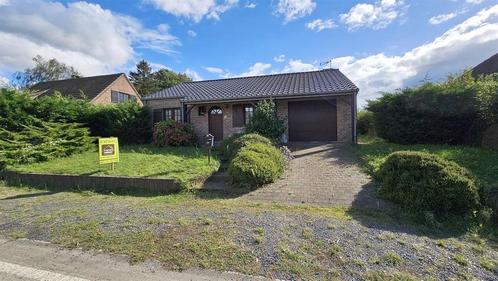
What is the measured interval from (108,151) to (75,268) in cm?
595

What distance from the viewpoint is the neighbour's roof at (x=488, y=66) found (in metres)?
19.1

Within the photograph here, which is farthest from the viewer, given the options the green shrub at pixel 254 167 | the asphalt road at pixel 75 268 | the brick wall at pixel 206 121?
the brick wall at pixel 206 121

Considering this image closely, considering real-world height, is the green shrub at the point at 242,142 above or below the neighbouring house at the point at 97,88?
below

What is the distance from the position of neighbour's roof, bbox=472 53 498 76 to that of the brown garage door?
1351cm

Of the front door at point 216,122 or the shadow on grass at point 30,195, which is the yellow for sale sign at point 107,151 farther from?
the front door at point 216,122

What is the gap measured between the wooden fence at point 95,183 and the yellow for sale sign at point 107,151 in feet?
2.49

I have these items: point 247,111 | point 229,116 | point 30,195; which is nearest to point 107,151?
point 30,195

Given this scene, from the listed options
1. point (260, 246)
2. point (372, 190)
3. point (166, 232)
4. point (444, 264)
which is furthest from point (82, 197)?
point (444, 264)

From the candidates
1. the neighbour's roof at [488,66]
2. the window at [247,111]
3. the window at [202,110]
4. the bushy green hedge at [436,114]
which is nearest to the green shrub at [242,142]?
the bushy green hedge at [436,114]

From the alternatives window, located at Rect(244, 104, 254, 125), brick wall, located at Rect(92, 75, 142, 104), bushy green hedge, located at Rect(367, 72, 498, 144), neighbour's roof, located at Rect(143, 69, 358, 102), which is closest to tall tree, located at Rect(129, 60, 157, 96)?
brick wall, located at Rect(92, 75, 142, 104)

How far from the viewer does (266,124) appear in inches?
472

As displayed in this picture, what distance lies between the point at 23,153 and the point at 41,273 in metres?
9.31

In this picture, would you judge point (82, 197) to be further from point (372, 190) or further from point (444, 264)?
point (444, 264)

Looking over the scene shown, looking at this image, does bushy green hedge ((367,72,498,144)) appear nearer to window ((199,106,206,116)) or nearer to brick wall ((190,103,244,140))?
brick wall ((190,103,244,140))
